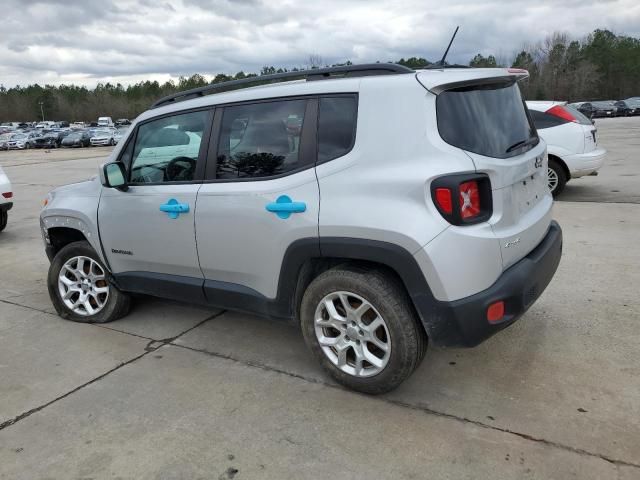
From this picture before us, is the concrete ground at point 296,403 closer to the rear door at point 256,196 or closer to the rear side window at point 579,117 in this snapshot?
the rear door at point 256,196

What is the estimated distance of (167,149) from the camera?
3.91 m

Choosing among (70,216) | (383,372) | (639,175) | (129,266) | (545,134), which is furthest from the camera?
(639,175)

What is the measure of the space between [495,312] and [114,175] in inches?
110

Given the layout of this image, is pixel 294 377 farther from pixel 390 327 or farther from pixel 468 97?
pixel 468 97

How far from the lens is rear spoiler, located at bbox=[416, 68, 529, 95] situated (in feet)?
9.27

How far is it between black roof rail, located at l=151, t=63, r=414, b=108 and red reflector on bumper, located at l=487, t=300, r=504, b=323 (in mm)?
1329

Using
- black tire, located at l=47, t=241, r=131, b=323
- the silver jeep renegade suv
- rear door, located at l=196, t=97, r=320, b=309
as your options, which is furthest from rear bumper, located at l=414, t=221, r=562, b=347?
black tire, located at l=47, t=241, r=131, b=323

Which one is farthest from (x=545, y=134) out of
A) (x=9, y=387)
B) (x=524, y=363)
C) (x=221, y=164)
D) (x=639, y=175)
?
(x=9, y=387)

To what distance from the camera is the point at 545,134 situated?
8438 millimetres

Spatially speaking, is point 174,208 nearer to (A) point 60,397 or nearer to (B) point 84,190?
(B) point 84,190

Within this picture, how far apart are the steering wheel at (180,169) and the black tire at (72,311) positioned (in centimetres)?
108

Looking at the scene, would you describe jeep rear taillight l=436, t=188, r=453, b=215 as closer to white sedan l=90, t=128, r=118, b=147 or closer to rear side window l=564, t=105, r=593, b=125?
rear side window l=564, t=105, r=593, b=125

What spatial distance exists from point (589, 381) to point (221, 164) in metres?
2.61

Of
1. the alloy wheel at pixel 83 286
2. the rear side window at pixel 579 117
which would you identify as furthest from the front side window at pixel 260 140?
the rear side window at pixel 579 117
